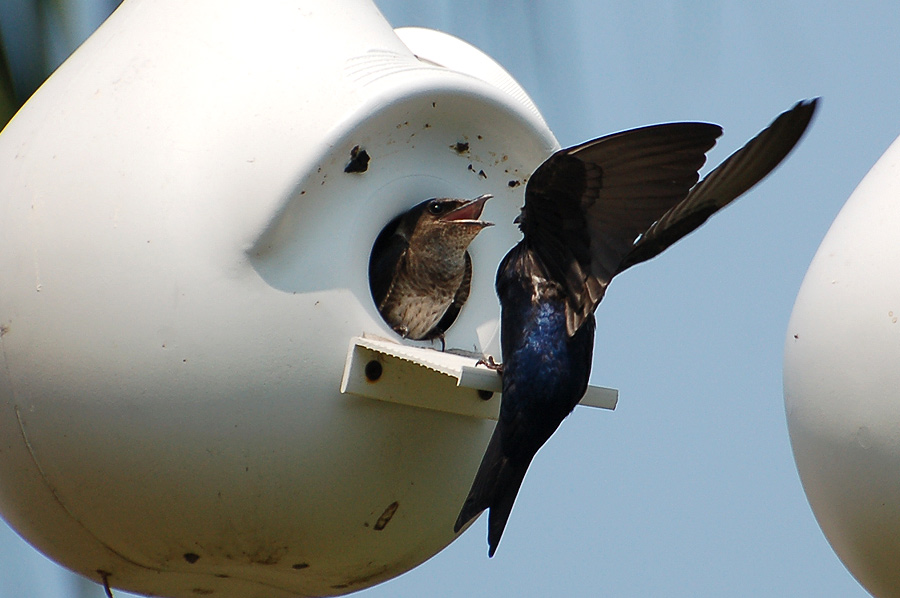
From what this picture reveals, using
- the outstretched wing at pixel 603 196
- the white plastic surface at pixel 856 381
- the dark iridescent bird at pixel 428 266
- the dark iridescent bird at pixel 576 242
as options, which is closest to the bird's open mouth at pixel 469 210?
the dark iridescent bird at pixel 428 266

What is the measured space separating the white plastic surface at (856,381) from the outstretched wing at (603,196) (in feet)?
1.27

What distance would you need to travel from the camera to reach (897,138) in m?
3.01

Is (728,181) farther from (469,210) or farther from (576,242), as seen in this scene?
(469,210)

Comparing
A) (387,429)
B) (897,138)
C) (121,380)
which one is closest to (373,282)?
(387,429)

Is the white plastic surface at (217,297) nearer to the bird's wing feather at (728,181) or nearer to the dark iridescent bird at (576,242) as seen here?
the dark iridescent bird at (576,242)

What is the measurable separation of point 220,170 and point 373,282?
0.59 metres

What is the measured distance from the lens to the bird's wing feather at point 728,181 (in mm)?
2606

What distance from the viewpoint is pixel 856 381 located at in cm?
275

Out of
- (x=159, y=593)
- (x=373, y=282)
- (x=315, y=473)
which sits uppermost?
(x=373, y=282)

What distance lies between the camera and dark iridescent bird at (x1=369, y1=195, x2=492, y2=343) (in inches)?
118

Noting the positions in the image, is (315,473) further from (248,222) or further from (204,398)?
(248,222)

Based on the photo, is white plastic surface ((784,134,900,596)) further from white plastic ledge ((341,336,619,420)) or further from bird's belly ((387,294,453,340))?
bird's belly ((387,294,453,340))

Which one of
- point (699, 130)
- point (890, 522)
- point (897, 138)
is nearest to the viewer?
point (699, 130)

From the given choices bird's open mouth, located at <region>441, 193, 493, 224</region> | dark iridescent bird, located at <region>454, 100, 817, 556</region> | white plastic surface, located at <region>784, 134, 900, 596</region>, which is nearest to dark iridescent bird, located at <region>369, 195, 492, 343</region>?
bird's open mouth, located at <region>441, 193, 493, 224</region>
